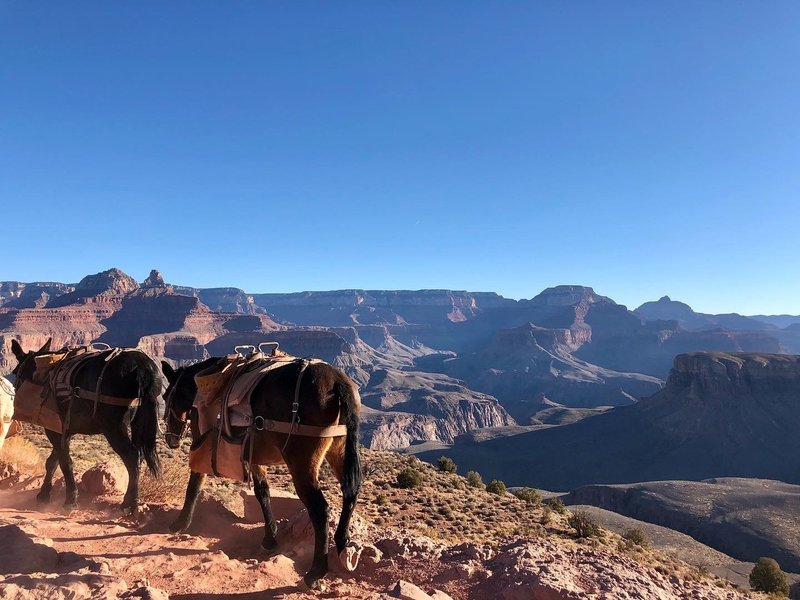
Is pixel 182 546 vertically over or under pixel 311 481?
under

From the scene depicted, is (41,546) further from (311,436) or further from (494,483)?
(494,483)

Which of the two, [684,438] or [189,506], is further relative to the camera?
[684,438]

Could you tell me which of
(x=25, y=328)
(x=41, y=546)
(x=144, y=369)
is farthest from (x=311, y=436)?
(x=25, y=328)

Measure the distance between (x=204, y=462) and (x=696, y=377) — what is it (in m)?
116

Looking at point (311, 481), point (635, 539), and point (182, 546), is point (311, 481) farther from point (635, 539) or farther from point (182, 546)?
point (635, 539)

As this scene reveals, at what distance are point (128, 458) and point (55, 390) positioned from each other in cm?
187

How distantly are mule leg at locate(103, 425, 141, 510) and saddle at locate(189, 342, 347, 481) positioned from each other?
1.70 metres

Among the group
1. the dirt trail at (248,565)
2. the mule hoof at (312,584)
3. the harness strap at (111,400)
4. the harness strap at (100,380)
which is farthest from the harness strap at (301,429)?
the harness strap at (100,380)

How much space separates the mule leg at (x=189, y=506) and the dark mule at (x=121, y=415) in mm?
1018

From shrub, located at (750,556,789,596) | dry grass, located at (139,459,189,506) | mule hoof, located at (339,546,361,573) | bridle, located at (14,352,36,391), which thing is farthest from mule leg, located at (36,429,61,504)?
shrub, located at (750,556,789,596)

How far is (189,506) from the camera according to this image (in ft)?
21.7

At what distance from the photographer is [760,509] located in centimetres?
4581

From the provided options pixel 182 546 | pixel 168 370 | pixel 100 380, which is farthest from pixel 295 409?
pixel 100 380

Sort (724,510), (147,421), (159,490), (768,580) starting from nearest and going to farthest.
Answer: (147,421)
(159,490)
(768,580)
(724,510)
